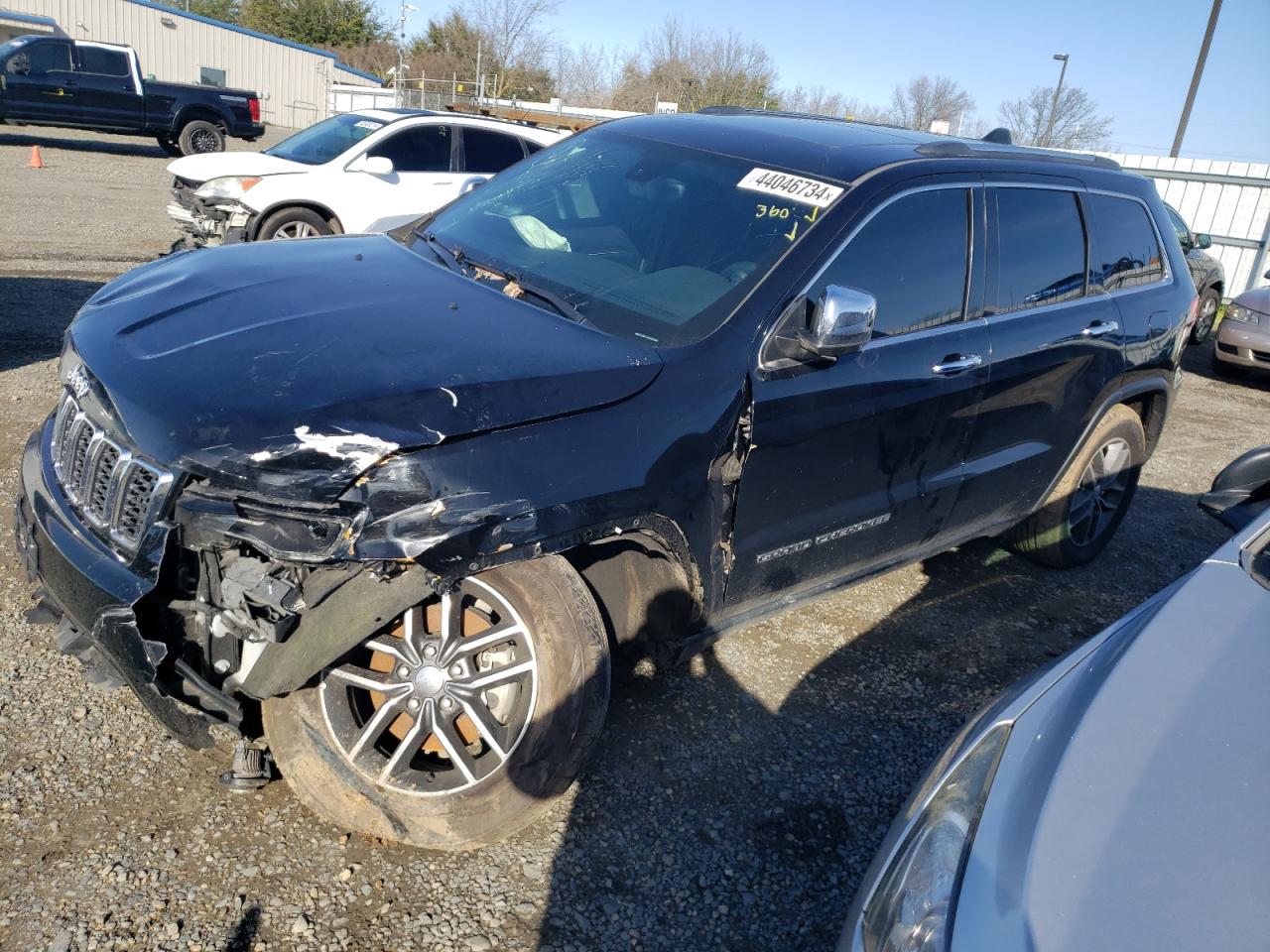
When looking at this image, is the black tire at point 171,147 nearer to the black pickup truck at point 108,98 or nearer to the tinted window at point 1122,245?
the black pickup truck at point 108,98

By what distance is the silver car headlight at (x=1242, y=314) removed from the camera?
35.7ft

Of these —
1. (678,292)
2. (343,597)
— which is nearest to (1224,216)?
(678,292)

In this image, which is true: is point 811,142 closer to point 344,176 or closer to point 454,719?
point 454,719

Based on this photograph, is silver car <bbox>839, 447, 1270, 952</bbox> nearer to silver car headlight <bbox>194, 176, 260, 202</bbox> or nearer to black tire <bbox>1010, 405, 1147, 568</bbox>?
black tire <bbox>1010, 405, 1147, 568</bbox>

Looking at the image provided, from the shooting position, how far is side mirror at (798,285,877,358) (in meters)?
2.88

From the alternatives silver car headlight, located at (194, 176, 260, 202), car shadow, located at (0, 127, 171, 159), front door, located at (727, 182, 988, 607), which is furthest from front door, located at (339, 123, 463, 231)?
car shadow, located at (0, 127, 171, 159)

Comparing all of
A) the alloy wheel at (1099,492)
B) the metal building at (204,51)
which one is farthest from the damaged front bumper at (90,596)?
the metal building at (204,51)

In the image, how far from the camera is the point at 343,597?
7.95 ft

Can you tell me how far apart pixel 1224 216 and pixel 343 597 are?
17860 mm

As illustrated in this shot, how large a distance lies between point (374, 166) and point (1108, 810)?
8507mm

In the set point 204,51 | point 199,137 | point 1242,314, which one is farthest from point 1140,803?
point 204,51

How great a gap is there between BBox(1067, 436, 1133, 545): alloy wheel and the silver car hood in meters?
2.74

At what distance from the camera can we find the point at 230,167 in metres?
9.11

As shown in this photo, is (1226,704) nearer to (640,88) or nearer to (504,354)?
(504,354)
